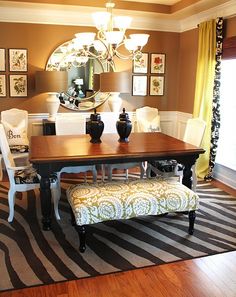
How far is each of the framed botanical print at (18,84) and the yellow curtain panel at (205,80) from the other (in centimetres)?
278

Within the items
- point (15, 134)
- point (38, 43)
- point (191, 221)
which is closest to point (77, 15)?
point (38, 43)

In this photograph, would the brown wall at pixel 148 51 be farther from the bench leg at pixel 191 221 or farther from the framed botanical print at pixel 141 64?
the bench leg at pixel 191 221

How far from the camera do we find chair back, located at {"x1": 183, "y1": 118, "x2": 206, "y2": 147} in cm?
379

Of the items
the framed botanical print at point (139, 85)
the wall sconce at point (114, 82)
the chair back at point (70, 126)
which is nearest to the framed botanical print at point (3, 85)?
the chair back at point (70, 126)

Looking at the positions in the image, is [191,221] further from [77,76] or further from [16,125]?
[77,76]

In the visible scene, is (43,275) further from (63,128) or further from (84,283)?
(63,128)

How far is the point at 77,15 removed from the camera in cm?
515

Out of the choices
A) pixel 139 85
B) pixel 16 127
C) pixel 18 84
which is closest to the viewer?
pixel 16 127

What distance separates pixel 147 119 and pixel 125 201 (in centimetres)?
278

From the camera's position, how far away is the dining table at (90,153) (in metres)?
2.92

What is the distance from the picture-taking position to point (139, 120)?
5293mm

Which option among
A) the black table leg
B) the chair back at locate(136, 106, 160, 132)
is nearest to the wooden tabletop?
the black table leg

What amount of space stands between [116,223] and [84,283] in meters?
1.04

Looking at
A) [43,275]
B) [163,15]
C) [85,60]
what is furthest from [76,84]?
[43,275]
